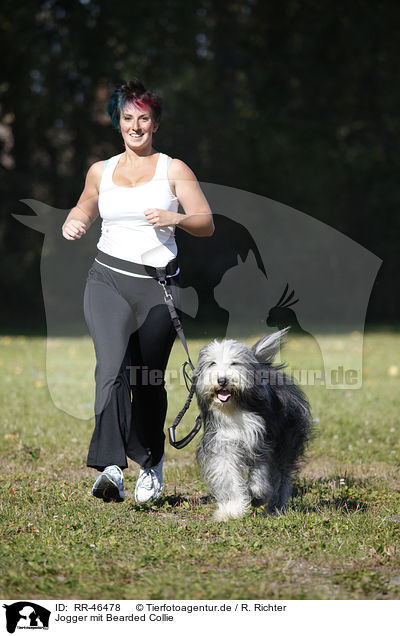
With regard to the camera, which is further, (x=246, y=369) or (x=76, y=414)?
(x=76, y=414)

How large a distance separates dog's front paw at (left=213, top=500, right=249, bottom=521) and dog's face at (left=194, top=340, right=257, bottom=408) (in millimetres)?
579

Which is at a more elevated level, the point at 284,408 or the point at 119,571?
the point at 284,408

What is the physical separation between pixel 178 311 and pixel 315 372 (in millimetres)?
6313

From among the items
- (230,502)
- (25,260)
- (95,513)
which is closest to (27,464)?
(95,513)

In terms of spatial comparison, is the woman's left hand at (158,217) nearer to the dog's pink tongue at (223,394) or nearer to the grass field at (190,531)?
the dog's pink tongue at (223,394)

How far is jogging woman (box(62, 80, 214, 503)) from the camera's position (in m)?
4.64

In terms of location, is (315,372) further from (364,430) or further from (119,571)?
(119,571)

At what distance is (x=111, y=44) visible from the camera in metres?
20.0

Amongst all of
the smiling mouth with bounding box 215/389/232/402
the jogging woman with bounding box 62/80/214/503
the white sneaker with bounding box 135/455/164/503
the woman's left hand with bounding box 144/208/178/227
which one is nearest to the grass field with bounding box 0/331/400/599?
the white sneaker with bounding box 135/455/164/503

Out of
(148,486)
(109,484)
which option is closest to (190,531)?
(109,484)
